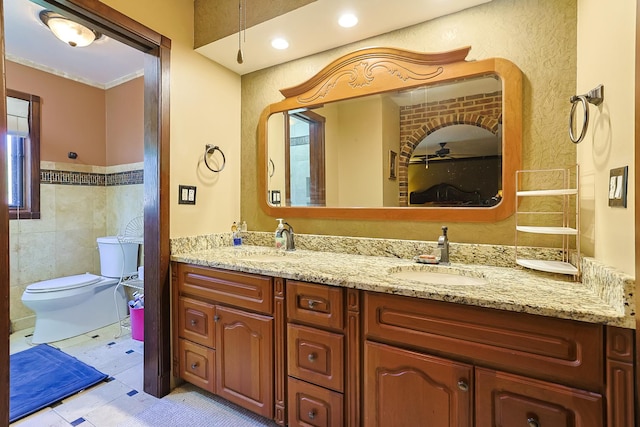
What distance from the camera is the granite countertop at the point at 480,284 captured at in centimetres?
89

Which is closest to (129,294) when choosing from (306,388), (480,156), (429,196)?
(306,388)

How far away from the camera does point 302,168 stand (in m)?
2.21

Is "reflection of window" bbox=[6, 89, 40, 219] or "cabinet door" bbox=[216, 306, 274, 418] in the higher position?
"reflection of window" bbox=[6, 89, 40, 219]

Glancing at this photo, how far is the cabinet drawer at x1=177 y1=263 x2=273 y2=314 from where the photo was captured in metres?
1.52

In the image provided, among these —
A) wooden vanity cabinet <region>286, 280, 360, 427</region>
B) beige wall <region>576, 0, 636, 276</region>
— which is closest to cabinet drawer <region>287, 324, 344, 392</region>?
wooden vanity cabinet <region>286, 280, 360, 427</region>

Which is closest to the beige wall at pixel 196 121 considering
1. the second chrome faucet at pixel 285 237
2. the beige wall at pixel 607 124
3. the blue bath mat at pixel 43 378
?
the second chrome faucet at pixel 285 237

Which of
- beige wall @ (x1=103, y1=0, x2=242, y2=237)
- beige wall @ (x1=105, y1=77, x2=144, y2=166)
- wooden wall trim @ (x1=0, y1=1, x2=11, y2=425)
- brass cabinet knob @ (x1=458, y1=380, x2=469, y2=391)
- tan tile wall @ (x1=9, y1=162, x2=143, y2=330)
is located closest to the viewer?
brass cabinet knob @ (x1=458, y1=380, x2=469, y2=391)

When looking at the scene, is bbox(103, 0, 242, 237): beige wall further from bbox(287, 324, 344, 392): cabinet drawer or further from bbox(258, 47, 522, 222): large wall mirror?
bbox(287, 324, 344, 392): cabinet drawer

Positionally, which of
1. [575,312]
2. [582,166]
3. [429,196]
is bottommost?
[575,312]

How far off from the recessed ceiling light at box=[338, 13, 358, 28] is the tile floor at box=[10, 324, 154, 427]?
8.31 feet

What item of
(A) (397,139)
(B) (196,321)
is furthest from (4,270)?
(A) (397,139)

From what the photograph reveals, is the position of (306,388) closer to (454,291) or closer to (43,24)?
(454,291)

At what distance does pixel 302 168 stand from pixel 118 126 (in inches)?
96.5

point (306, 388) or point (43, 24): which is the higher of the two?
point (43, 24)
